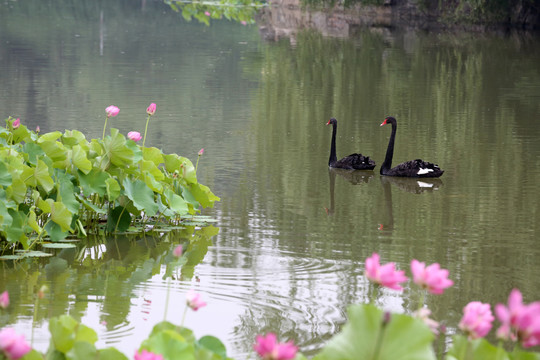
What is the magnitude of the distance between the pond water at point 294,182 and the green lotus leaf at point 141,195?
11.3 inches

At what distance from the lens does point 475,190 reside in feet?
29.1

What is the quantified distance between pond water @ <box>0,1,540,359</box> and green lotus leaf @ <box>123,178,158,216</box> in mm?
288

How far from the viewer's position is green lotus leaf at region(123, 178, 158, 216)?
6.40 meters

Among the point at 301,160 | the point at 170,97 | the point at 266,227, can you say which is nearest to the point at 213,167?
the point at 301,160

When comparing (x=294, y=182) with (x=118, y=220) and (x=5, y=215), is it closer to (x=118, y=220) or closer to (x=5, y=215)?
(x=118, y=220)

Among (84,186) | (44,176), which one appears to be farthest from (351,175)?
(44,176)

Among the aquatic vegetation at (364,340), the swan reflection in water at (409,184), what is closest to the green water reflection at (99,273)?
the aquatic vegetation at (364,340)

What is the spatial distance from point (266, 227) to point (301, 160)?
3314mm

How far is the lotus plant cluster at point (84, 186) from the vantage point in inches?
230

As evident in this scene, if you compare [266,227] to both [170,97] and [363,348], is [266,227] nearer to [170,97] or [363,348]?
[363,348]

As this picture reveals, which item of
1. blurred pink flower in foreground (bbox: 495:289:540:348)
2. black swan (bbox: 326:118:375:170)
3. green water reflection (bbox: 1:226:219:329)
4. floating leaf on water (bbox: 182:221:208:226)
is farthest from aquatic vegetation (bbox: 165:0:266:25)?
blurred pink flower in foreground (bbox: 495:289:540:348)

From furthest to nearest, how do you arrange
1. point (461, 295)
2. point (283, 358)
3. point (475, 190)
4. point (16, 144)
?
point (475, 190) → point (16, 144) → point (461, 295) → point (283, 358)

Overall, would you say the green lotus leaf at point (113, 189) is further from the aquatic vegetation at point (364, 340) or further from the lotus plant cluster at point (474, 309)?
the lotus plant cluster at point (474, 309)

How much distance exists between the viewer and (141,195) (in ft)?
21.2
